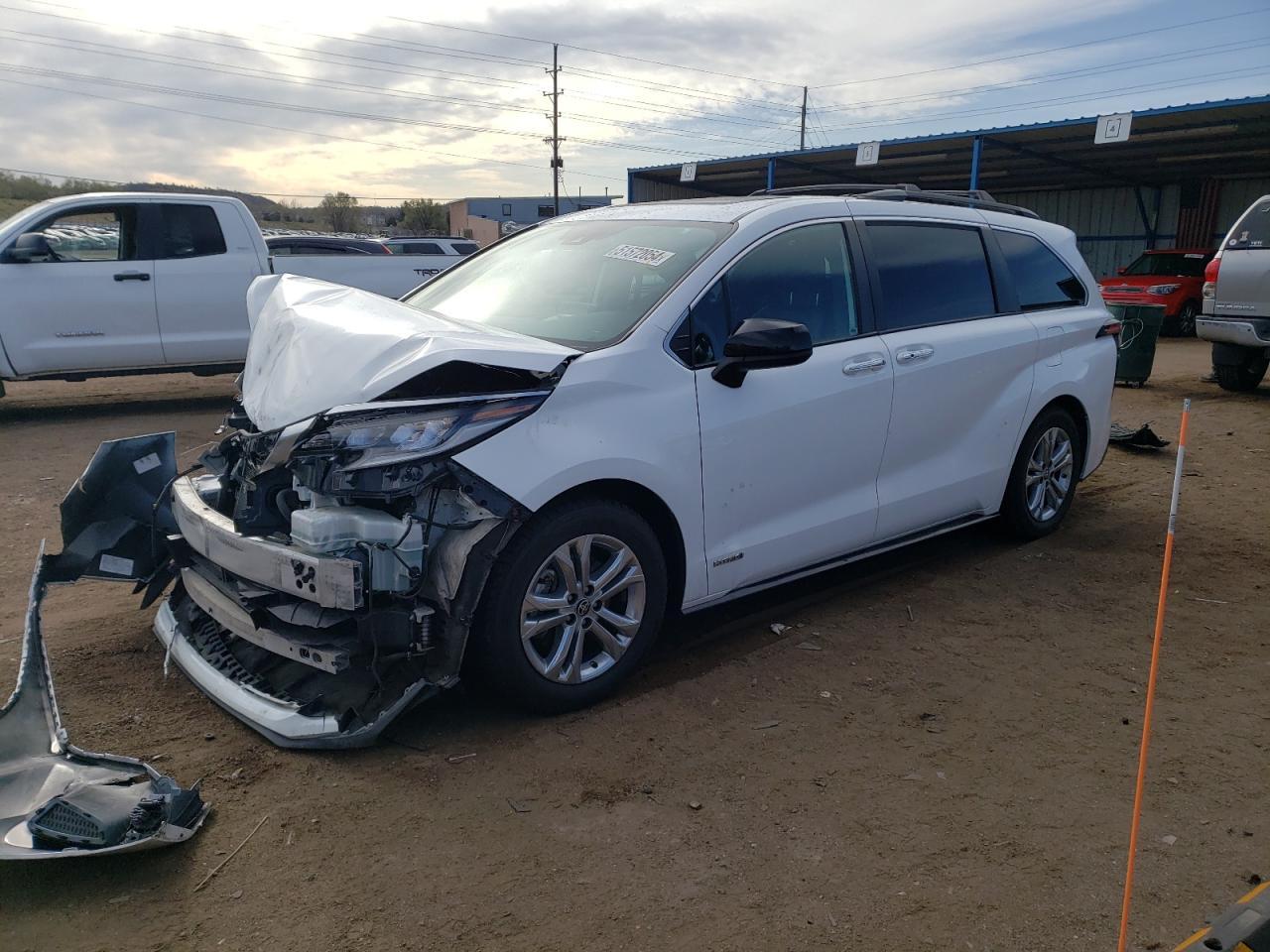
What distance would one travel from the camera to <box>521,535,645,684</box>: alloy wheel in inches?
133

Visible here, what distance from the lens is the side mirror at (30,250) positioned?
8969mm

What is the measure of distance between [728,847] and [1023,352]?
3551 mm

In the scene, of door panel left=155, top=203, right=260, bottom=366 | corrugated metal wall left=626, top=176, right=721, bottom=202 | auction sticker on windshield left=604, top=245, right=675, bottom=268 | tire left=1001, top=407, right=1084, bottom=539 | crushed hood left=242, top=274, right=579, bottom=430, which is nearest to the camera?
crushed hood left=242, top=274, right=579, bottom=430

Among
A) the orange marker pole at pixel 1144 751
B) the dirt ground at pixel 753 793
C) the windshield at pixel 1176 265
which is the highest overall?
the windshield at pixel 1176 265

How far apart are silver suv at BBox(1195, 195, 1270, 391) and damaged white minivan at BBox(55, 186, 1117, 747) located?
733 cm

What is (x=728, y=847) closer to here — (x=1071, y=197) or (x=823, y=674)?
(x=823, y=674)

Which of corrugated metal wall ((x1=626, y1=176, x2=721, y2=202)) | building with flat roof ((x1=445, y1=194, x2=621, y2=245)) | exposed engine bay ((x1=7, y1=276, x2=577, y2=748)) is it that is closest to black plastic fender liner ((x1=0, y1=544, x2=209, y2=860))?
exposed engine bay ((x1=7, y1=276, x2=577, y2=748))

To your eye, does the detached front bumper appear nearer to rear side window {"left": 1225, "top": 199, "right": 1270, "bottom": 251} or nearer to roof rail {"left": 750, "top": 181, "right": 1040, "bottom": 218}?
rear side window {"left": 1225, "top": 199, "right": 1270, "bottom": 251}

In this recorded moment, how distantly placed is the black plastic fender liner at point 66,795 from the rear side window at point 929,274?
346cm

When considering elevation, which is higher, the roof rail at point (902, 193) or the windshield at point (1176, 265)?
the roof rail at point (902, 193)

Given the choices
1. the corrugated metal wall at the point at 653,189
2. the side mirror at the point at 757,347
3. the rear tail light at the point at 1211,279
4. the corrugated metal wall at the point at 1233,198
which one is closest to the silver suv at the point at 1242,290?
the rear tail light at the point at 1211,279

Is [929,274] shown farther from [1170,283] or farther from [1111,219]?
[1111,219]

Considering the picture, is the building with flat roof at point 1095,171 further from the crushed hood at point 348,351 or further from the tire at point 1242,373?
the crushed hood at point 348,351

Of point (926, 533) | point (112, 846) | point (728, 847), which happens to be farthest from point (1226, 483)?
point (112, 846)
